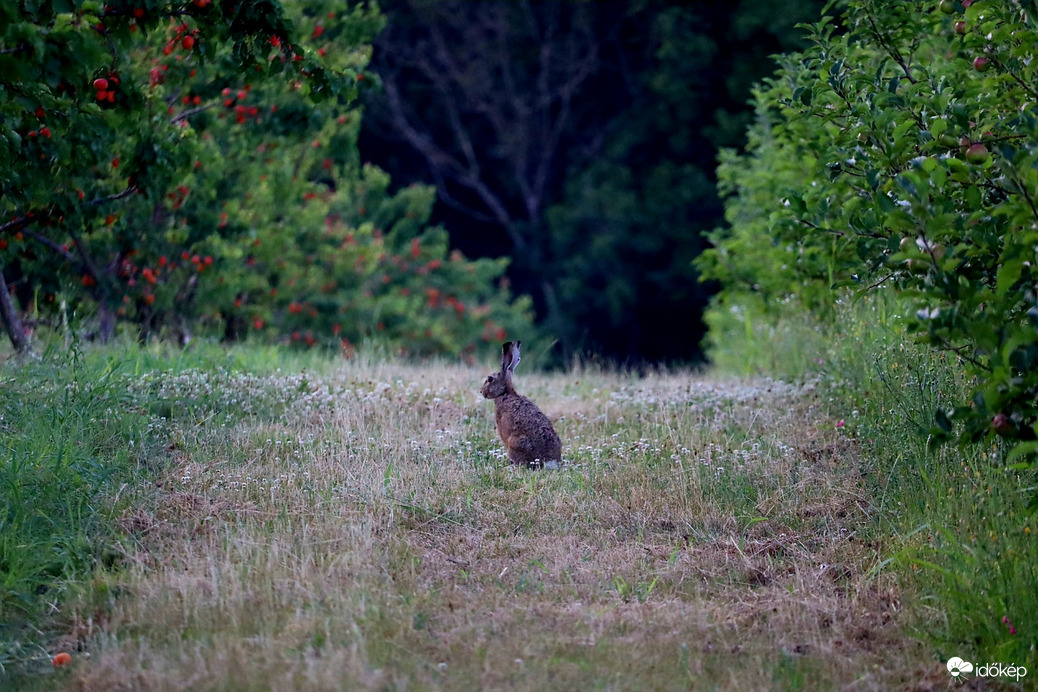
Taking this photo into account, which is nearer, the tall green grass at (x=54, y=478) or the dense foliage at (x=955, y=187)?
the dense foliage at (x=955, y=187)

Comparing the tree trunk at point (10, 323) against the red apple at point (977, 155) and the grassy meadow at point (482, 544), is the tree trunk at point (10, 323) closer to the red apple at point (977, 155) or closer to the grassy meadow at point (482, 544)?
the grassy meadow at point (482, 544)

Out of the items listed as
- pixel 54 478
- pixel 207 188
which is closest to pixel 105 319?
pixel 207 188

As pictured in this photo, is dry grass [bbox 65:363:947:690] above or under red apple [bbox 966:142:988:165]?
under

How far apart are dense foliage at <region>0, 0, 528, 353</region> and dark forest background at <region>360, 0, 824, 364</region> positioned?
5.18m

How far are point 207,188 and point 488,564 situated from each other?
776 cm

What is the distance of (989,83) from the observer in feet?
17.4

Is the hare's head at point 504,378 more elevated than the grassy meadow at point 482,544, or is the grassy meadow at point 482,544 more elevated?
the hare's head at point 504,378

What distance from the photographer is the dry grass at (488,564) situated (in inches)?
182

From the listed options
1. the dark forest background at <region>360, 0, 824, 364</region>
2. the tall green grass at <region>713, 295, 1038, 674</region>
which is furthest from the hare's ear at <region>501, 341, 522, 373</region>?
the dark forest background at <region>360, 0, 824, 364</region>

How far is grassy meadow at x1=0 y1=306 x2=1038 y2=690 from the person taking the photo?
4.68 metres

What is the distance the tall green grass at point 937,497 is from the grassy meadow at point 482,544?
0.02m

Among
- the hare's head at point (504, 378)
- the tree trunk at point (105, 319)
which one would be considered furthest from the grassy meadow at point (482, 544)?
the tree trunk at point (105, 319)

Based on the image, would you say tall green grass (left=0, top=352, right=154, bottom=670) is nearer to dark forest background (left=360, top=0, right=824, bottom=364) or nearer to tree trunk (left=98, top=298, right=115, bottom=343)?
tree trunk (left=98, top=298, right=115, bottom=343)

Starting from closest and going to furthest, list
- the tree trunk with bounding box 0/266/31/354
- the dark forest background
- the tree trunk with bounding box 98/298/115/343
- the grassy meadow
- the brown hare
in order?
1. the grassy meadow
2. the brown hare
3. the tree trunk with bounding box 0/266/31/354
4. the tree trunk with bounding box 98/298/115/343
5. the dark forest background
